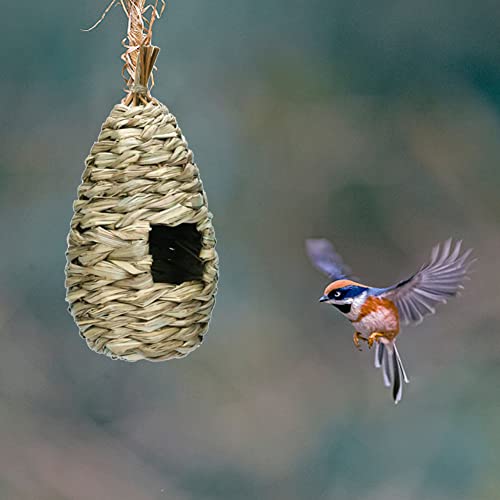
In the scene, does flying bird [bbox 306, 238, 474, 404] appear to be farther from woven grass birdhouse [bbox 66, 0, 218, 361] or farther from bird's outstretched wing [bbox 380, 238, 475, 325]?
woven grass birdhouse [bbox 66, 0, 218, 361]

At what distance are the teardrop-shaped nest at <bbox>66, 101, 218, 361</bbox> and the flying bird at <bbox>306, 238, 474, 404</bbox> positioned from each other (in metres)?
0.26

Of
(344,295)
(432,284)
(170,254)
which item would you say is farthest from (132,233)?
(432,284)

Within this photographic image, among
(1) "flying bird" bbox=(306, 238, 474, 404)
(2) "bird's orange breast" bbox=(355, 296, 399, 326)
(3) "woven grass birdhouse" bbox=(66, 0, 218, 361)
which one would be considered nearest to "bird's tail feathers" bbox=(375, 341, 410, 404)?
(1) "flying bird" bbox=(306, 238, 474, 404)

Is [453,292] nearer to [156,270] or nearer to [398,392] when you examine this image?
[398,392]

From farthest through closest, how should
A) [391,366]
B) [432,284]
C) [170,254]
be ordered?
[170,254] → [391,366] → [432,284]

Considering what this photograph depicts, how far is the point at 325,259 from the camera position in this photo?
5.57ft

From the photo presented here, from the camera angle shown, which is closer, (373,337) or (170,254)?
(373,337)

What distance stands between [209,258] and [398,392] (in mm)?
417

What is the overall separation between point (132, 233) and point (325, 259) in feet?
1.26

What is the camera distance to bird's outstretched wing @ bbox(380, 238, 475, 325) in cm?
141

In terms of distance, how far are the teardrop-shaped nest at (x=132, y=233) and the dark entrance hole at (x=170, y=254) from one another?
0.11 metres

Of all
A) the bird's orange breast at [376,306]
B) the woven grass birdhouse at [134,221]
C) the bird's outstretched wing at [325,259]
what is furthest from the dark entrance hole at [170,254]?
the bird's orange breast at [376,306]

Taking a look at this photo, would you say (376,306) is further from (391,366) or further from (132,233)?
(132,233)

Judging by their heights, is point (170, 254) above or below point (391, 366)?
above
